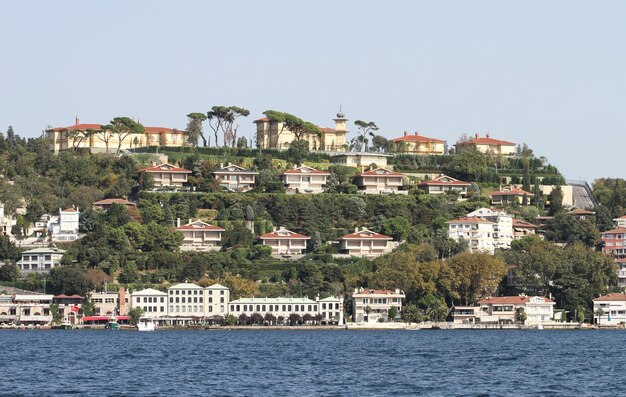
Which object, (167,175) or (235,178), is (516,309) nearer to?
(235,178)

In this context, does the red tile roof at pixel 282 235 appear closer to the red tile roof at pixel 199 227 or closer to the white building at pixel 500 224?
the red tile roof at pixel 199 227

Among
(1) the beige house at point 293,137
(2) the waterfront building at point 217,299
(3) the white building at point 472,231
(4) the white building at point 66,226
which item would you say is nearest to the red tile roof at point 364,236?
(3) the white building at point 472,231

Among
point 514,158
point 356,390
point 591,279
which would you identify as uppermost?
point 514,158

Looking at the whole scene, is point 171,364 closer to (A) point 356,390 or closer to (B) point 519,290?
(A) point 356,390

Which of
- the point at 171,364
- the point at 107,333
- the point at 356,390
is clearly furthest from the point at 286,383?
the point at 107,333

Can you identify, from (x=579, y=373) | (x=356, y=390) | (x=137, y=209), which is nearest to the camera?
(x=356, y=390)

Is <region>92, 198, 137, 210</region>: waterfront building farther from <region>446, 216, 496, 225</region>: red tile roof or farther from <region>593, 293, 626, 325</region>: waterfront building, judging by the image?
<region>593, 293, 626, 325</region>: waterfront building

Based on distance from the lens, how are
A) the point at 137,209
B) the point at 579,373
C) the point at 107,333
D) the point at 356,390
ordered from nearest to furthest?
the point at 356,390 → the point at 579,373 → the point at 107,333 → the point at 137,209
